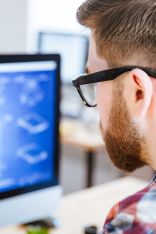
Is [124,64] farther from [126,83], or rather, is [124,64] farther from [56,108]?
[56,108]

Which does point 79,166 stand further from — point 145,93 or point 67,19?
point 145,93

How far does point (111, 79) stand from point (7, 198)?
469mm

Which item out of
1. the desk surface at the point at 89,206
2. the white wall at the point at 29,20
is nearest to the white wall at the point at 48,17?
the white wall at the point at 29,20

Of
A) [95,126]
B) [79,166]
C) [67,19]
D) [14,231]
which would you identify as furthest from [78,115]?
[14,231]

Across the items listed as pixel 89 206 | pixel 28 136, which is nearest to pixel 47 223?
pixel 89 206

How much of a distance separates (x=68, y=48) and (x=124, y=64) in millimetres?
2335

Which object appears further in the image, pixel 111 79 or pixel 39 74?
A: pixel 39 74

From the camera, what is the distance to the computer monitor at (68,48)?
3.08m

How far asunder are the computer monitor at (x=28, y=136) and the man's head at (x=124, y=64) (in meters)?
0.28

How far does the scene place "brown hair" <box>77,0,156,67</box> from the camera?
0.81 meters

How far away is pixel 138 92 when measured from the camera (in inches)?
32.3

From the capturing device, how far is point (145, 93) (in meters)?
0.79

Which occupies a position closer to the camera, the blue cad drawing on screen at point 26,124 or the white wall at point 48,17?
the blue cad drawing on screen at point 26,124

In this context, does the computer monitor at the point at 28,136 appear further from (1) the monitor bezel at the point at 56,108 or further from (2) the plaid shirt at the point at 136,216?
(2) the plaid shirt at the point at 136,216
